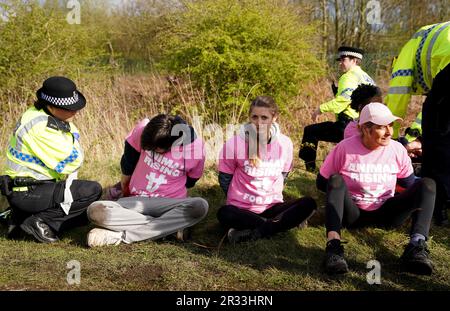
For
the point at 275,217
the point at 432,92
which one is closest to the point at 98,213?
the point at 275,217

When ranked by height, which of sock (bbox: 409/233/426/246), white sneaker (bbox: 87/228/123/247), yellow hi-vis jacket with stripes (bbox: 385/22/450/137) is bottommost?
white sneaker (bbox: 87/228/123/247)

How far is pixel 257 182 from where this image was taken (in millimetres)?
3807

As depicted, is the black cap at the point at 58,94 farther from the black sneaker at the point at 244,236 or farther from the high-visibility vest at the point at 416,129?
the high-visibility vest at the point at 416,129

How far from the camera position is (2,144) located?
6891 mm

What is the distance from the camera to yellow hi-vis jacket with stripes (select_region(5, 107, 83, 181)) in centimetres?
377

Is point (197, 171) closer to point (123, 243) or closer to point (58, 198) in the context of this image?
point (123, 243)

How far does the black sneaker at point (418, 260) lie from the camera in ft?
10.1

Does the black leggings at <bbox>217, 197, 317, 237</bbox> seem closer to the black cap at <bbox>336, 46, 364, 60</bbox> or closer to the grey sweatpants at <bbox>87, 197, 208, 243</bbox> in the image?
the grey sweatpants at <bbox>87, 197, 208, 243</bbox>

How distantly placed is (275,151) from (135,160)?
47.6 inches

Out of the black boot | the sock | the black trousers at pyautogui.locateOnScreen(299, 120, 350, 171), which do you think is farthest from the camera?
the black trousers at pyautogui.locateOnScreen(299, 120, 350, 171)

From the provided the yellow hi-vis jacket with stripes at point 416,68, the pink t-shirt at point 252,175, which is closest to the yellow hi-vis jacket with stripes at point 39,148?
the pink t-shirt at point 252,175

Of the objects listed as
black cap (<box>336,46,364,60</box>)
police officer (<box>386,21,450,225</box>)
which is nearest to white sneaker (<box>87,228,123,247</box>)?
police officer (<box>386,21,450,225</box>)

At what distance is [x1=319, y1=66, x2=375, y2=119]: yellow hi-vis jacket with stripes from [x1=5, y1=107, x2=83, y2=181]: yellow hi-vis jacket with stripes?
292 cm
